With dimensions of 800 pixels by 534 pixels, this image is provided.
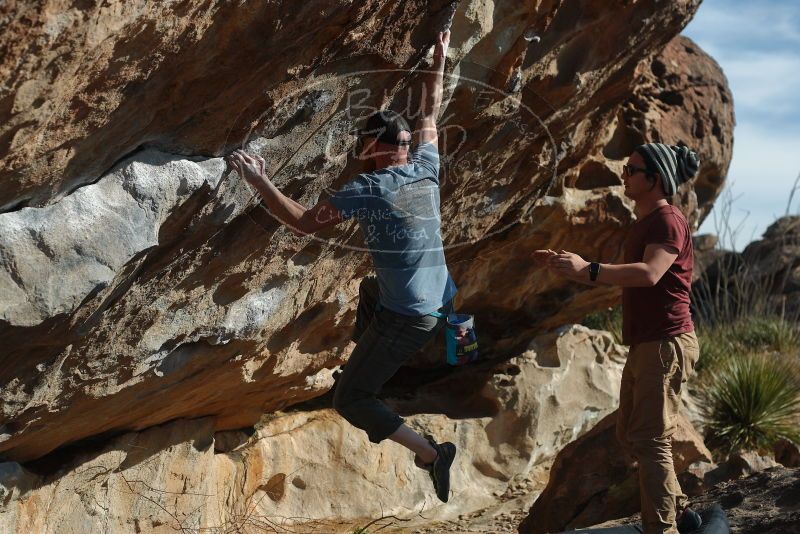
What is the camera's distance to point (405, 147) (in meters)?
4.27

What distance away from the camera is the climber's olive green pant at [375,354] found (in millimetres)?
4359

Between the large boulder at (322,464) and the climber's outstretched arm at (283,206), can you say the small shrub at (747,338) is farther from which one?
the climber's outstretched arm at (283,206)

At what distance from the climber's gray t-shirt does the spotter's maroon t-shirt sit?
881 mm

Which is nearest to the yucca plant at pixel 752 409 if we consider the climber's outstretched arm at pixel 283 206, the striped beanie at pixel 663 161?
the striped beanie at pixel 663 161

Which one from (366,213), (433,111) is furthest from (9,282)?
(433,111)

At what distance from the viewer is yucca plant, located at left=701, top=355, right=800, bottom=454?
923 cm

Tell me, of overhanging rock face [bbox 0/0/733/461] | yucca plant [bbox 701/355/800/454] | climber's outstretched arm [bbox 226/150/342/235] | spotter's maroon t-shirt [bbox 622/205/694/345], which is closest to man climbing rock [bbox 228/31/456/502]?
climber's outstretched arm [bbox 226/150/342/235]

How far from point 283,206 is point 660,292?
1.73 meters

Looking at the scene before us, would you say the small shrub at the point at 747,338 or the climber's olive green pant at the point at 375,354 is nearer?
the climber's olive green pant at the point at 375,354

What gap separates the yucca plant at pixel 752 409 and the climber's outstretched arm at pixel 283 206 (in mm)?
6289

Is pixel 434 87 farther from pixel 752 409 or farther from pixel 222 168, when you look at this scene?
pixel 752 409

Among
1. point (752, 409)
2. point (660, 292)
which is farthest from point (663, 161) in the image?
point (752, 409)

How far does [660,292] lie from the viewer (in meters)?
4.48

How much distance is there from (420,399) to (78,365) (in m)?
4.10
